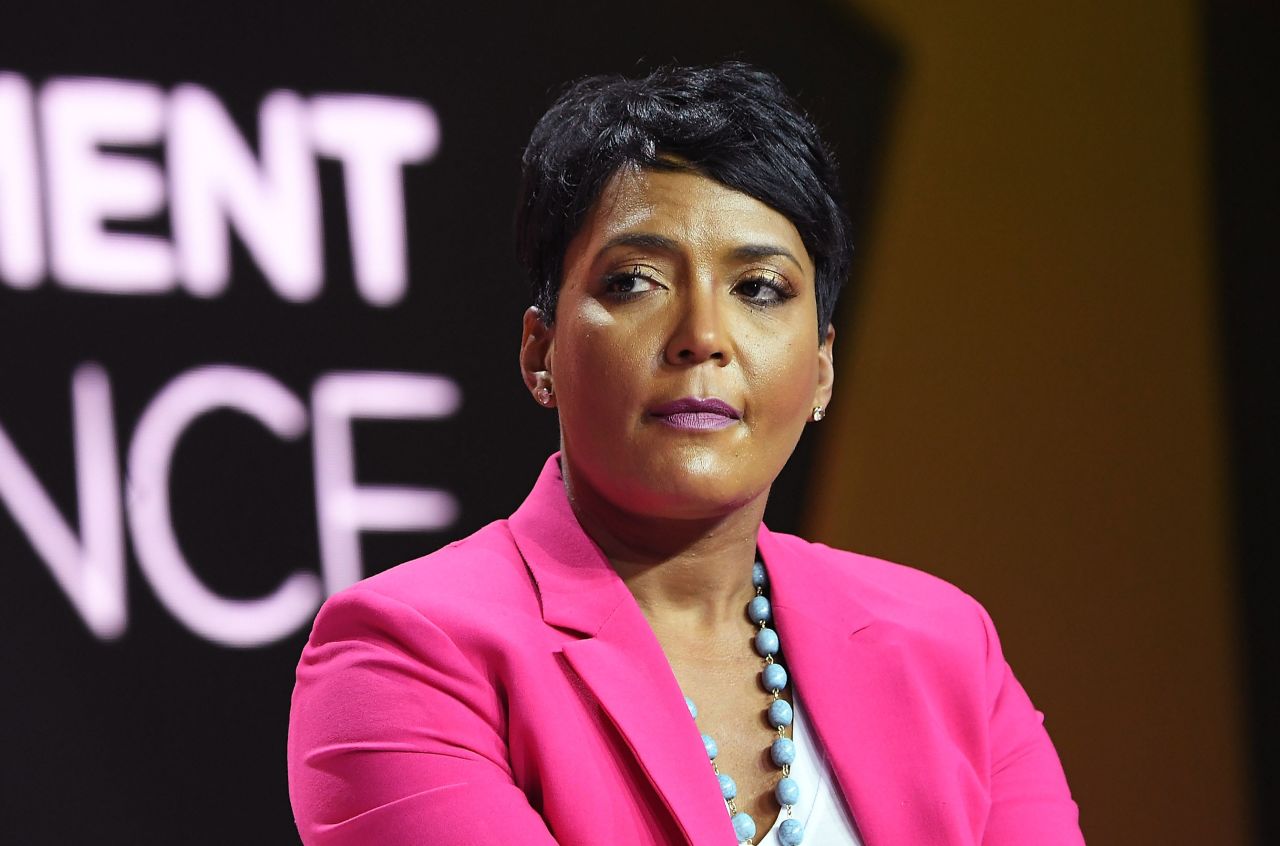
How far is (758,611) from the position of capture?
5.07 ft

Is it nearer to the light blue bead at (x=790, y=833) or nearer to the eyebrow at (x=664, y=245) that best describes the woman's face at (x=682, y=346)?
the eyebrow at (x=664, y=245)

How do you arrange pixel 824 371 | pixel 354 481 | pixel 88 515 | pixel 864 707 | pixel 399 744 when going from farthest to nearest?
pixel 354 481 < pixel 88 515 < pixel 824 371 < pixel 864 707 < pixel 399 744

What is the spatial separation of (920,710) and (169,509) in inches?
67.9

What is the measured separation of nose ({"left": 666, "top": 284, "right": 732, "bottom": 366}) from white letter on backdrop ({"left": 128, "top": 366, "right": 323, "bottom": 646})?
5.18ft

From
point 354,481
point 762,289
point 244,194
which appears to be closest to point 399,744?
point 762,289

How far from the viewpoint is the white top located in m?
1.38

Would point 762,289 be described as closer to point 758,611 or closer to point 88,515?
point 758,611

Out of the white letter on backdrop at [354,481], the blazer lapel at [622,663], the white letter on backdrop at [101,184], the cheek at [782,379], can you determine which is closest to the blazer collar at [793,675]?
the blazer lapel at [622,663]

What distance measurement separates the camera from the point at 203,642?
275 centimetres

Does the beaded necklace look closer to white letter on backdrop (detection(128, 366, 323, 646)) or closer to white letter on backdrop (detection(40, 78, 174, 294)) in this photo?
white letter on backdrop (detection(128, 366, 323, 646))

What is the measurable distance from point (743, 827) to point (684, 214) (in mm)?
567

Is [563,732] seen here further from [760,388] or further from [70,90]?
[70,90]

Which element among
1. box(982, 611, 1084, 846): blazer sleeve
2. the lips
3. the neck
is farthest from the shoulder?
box(982, 611, 1084, 846): blazer sleeve

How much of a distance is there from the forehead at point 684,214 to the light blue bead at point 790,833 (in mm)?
531
